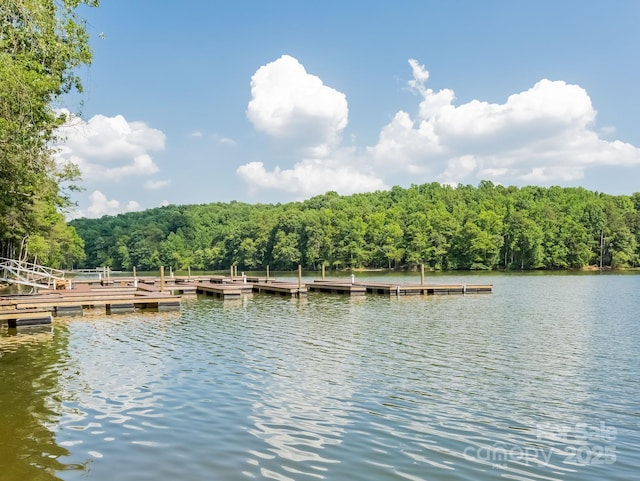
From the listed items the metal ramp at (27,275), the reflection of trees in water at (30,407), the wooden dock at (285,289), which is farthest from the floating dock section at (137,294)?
the reflection of trees in water at (30,407)

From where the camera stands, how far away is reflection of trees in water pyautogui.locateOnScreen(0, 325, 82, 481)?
600cm

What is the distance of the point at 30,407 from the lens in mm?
8305

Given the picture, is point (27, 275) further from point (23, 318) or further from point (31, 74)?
point (31, 74)

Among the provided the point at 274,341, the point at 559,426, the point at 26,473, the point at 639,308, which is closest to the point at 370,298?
the point at 639,308

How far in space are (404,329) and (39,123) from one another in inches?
526

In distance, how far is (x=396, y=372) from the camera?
11.1m

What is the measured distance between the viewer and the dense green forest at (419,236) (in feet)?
284

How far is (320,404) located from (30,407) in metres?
4.72

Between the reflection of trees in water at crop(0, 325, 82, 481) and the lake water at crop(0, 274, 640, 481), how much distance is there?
0.04m

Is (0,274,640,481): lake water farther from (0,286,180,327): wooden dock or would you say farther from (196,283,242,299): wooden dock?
(196,283,242,299): wooden dock

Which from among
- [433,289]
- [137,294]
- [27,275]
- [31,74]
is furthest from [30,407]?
[433,289]

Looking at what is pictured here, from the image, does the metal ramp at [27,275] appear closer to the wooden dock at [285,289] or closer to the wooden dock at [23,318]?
the wooden dock at [23,318]

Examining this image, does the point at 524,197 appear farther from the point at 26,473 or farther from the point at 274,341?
the point at 26,473

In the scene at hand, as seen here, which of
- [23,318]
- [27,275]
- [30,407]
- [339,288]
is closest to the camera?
[30,407]
